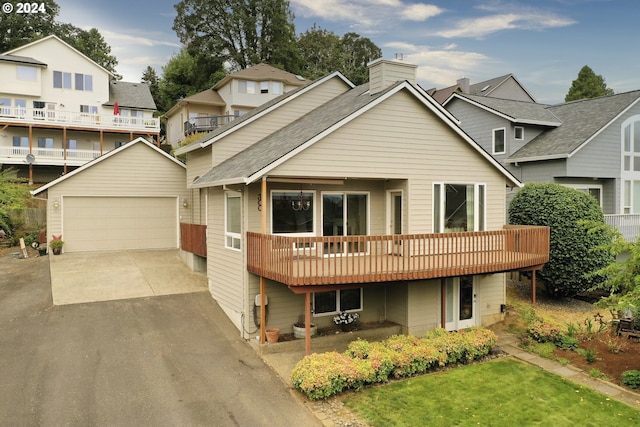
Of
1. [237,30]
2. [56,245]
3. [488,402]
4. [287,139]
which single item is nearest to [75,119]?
[56,245]

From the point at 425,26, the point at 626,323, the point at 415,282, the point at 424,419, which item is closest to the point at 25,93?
the point at 425,26

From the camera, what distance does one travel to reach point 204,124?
3744 centimetres

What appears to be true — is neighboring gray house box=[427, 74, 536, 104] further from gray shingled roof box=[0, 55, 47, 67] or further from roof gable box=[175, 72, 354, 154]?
gray shingled roof box=[0, 55, 47, 67]

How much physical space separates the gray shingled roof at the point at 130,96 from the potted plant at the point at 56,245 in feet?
72.4

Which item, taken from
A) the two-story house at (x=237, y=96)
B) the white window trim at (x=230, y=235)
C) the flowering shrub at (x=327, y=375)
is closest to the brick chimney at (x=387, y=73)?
the white window trim at (x=230, y=235)

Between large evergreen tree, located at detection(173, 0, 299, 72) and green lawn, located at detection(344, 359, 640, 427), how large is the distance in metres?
47.8

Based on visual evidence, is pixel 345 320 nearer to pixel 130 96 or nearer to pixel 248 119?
pixel 248 119

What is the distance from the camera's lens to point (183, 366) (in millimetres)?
10164

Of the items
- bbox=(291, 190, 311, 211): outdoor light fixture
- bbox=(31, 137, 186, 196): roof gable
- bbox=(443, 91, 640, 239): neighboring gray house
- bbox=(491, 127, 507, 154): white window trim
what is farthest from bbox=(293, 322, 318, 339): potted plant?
bbox=(491, 127, 507, 154): white window trim

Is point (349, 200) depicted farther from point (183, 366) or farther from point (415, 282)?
point (183, 366)

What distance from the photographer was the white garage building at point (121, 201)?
→ 62.1ft

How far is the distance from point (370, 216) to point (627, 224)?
49.0 feet

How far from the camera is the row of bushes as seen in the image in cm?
913

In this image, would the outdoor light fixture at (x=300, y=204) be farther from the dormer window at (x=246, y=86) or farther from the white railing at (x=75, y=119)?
the dormer window at (x=246, y=86)
